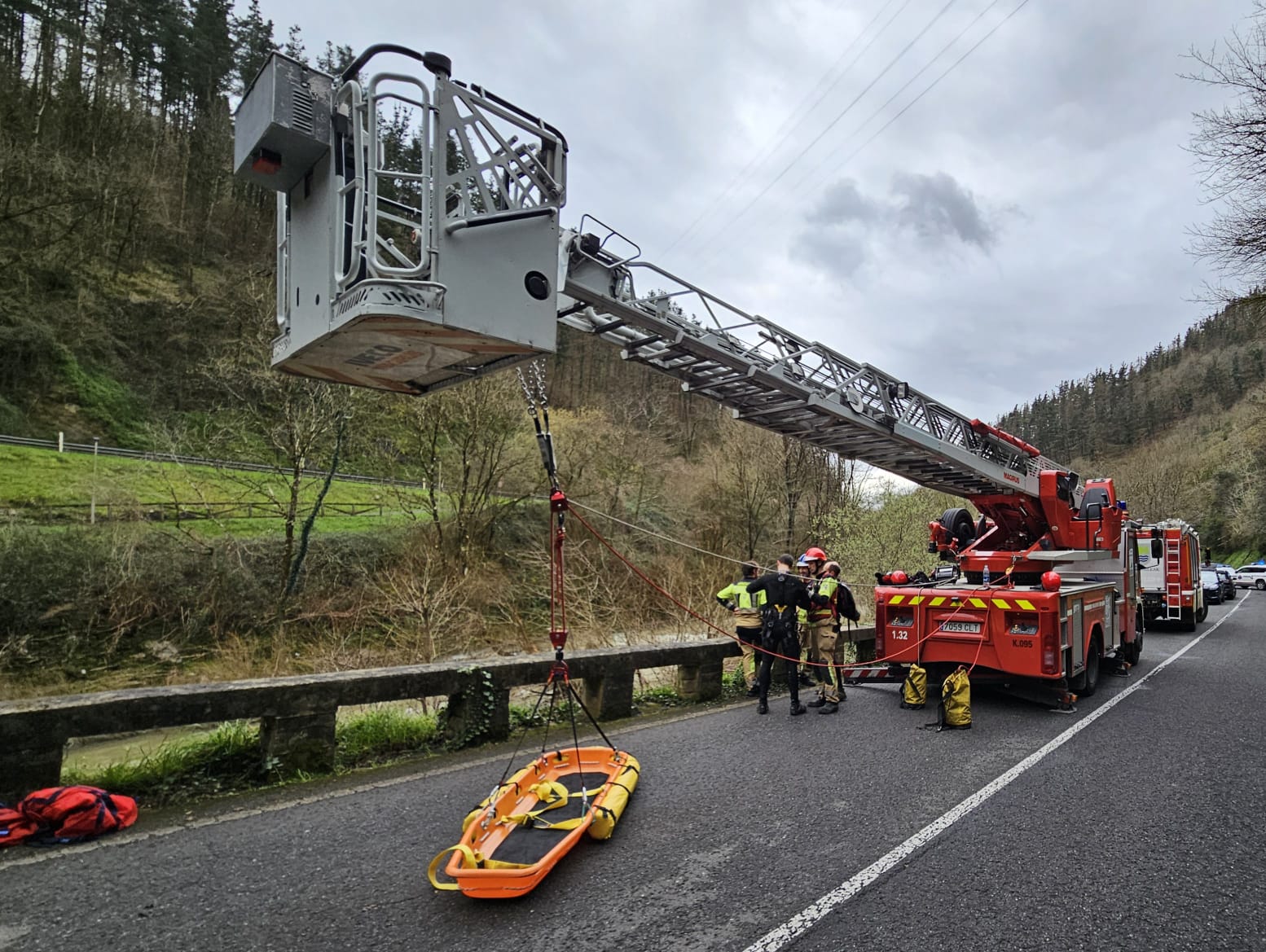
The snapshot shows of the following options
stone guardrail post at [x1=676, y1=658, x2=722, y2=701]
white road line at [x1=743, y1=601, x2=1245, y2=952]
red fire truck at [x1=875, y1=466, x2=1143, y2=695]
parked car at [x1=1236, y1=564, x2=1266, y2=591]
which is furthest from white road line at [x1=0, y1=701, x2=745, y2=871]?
parked car at [x1=1236, y1=564, x2=1266, y2=591]

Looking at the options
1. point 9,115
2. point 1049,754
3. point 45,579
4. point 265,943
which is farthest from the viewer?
point 9,115

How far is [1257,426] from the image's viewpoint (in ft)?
109

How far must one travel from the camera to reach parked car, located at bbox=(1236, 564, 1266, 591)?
4350cm

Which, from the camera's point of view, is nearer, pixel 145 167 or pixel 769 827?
pixel 769 827

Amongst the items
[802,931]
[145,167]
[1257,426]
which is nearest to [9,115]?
[145,167]

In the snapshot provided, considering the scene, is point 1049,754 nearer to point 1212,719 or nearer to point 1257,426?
point 1212,719

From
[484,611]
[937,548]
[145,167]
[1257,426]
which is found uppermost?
[145,167]

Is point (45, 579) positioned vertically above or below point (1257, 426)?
below

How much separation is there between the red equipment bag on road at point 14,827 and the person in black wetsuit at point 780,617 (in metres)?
6.05

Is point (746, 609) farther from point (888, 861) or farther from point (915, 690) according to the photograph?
point (888, 861)

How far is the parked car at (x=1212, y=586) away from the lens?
1166 inches

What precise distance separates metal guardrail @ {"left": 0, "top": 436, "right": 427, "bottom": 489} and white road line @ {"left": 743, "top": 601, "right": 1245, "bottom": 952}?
1900 centimetres

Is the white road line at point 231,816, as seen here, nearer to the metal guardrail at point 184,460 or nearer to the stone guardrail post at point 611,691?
the stone guardrail post at point 611,691

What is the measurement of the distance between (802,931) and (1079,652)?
6672mm
